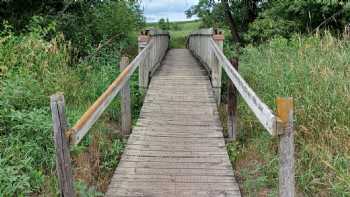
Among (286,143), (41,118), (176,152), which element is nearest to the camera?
(286,143)

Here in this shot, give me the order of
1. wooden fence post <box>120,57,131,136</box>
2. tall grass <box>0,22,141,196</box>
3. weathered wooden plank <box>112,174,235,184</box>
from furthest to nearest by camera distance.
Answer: wooden fence post <box>120,57,131,136</box> → weathered wooden plank <box>112,174,235,184</box> → tall grass <box>0,22,141,196</box>

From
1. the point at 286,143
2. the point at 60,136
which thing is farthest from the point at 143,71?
the point at 286,143

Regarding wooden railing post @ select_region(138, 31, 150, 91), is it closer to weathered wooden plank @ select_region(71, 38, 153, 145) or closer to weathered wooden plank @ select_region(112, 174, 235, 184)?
weathered wooden plank @ select_region(71, 38, 153, 145)

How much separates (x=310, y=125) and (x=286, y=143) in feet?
6.21

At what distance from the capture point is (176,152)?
16.3 feet

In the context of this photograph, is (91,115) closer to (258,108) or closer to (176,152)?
(258,108)

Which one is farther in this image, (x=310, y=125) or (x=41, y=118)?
(x=41, y=118)

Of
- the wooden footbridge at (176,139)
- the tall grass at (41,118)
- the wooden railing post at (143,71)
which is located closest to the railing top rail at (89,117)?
the wooden footbridge at (176,139)

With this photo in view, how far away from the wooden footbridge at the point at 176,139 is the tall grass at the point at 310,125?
319 millimetres

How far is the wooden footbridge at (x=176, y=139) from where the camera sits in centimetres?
282

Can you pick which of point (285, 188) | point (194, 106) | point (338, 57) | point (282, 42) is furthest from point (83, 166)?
point (282, 42)

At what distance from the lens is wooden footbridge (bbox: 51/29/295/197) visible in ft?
9.27

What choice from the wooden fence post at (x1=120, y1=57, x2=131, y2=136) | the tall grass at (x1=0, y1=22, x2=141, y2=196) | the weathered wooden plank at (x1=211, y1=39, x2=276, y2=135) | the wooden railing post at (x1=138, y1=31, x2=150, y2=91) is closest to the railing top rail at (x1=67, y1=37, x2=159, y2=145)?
the tall grass at (x1=0, y1=22, x2=141, y2=196)

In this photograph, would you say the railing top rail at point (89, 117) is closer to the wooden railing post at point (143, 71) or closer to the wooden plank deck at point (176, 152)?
the wooden plank deck at point (176, 152)
